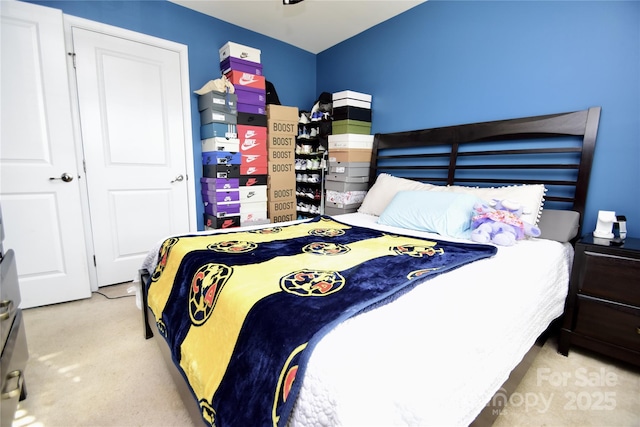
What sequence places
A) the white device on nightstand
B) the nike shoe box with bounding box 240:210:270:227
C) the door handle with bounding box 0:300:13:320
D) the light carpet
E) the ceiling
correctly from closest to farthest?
the door handle with bounding box 0:300:13:320 < the light carpet < the white device on nightstand < the ceiling < the nike shoe box with bounding box 240:210:270:227

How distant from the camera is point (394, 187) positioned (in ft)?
8.14

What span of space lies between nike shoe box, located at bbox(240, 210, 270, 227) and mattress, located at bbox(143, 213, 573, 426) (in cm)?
222

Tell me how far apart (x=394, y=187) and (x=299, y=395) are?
2.06 m

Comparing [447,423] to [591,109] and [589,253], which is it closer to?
[589,253]

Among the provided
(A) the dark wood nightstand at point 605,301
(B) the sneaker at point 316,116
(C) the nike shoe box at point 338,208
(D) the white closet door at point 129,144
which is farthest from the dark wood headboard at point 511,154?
(D) the white closet door at point 129,144

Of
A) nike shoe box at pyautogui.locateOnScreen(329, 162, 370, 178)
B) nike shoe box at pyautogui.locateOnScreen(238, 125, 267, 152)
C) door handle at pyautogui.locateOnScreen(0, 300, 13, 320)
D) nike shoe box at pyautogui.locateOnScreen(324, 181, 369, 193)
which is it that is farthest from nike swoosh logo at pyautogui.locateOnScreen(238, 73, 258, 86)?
door handle at pyautogui.locateOnScreen(0, 300, 13, 320)

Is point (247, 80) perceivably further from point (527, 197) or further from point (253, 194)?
point (527, 197)

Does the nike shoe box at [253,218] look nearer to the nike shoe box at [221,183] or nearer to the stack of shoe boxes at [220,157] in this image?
the stack of shoe boxes at [220,157]

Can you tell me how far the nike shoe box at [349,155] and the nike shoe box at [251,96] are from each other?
87cm

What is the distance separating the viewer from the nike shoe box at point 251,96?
280cm

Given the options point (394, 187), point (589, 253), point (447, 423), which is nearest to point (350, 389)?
point (447, 423)

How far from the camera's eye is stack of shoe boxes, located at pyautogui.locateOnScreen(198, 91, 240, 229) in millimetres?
2676

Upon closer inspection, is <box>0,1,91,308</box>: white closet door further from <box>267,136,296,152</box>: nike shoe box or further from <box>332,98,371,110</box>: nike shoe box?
<box>332,98,371,110</box>: nike shoe box

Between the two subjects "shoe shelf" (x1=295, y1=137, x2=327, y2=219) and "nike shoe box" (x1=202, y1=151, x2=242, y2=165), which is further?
"shoe shelf" (x1=295, y1=137, x2=327, y2=219)
